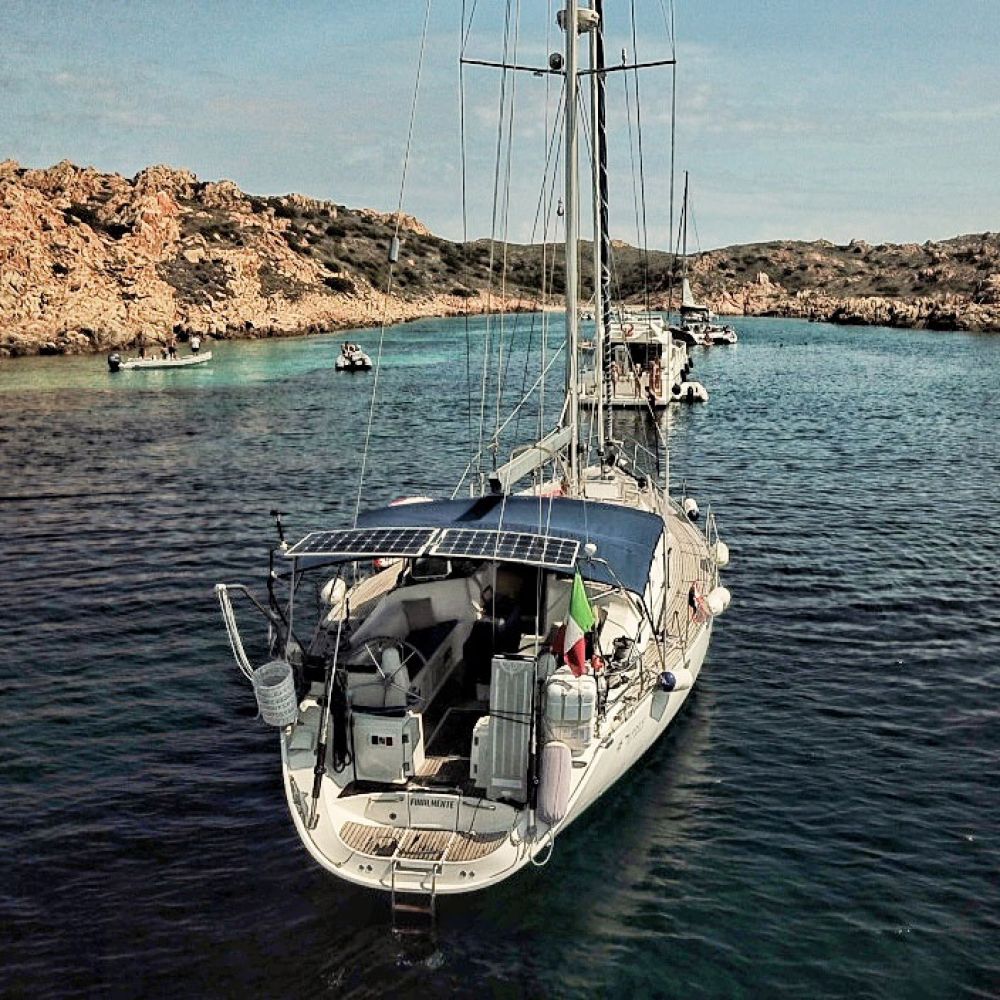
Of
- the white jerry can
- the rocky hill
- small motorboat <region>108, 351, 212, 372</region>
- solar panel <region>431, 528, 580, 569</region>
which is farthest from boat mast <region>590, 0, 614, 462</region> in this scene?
small motorboat <region>108, 351, 212, 372</region>

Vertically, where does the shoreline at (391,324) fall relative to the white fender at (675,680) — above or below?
above

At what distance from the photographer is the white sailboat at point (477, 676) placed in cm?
1259

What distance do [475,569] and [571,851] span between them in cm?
556

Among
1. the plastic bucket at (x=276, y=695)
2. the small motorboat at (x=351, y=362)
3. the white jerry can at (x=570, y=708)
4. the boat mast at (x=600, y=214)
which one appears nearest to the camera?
the white jerry can at (x=570, y=708)

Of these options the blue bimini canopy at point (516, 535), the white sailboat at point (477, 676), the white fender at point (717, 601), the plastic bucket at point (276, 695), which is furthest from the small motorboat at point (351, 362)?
the plastic bucket at point (276, 695)

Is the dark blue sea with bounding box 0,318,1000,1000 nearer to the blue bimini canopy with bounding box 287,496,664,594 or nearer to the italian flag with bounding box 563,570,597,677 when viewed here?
the italian flag with bounding box 563,570,597,677

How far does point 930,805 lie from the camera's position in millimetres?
15570

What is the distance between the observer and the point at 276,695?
13.2m

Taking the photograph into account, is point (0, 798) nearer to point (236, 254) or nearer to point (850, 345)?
point (850, 345)

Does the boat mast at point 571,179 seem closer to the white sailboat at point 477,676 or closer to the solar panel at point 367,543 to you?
the white sailboat at point 477,676

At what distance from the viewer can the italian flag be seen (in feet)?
45.5

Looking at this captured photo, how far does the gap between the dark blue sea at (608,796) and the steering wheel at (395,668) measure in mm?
2759

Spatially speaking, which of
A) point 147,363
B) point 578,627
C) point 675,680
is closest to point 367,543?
point 578,627

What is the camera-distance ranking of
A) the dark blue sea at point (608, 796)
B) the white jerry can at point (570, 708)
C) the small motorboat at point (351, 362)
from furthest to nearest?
the small motorboat at point (351, 362) < the white jerry can at point (570, 708) < the dark blue sea at point (608, 796)
